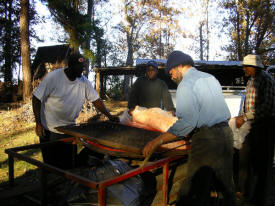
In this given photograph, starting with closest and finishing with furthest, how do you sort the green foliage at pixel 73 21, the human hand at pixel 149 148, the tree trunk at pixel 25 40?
1. the human hand at pixel 149 148
2. the tree trunk at pixel 25 40
3. the green foliage at pixel 73 21

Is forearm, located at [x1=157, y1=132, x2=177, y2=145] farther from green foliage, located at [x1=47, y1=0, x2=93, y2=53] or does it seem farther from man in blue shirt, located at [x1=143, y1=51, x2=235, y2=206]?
green foliage, located at [x1=47, y1=0, x2=93, y2=53]

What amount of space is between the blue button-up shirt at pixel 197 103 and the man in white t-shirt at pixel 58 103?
138cm

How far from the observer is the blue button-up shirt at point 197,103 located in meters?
2.20

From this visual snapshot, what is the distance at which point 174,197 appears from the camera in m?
2.44

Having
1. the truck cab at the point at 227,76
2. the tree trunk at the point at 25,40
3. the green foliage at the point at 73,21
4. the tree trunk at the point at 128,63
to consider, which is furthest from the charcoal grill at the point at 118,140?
the tree trunk at the point at 128,63

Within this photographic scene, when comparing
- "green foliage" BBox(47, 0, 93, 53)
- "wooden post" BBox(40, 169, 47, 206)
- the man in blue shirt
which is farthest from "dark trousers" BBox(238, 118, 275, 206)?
"green foliage" BBox(47, 0, 93, 53)

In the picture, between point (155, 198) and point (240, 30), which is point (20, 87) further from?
point (240, 30)

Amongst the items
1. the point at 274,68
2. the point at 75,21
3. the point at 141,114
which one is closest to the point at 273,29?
the point at 75,21

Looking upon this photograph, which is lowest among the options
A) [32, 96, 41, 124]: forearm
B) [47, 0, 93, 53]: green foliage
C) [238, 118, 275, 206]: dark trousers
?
[238, 118, 275, 206]: dark trousers

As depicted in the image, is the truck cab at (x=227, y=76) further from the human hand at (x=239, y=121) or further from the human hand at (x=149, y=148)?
the human hand at (x=149, y=148)

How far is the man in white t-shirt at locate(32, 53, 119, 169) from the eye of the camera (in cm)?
309

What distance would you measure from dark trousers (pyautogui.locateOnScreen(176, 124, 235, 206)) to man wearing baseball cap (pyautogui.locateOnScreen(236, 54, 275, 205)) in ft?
3.73

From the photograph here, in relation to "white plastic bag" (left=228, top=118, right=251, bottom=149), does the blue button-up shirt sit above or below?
above

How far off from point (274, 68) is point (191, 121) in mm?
5591
